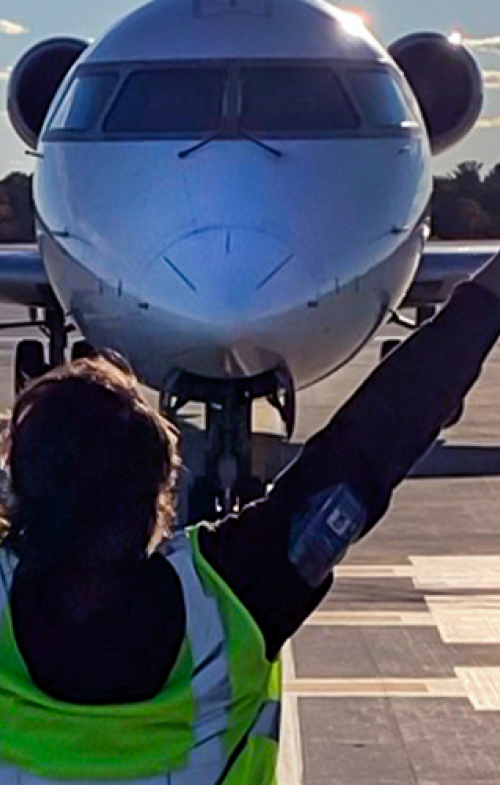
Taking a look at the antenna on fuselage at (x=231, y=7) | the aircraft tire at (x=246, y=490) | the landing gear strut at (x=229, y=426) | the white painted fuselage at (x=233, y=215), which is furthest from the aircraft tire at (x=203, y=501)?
the antenna on fuselage at (x=231, y=7)

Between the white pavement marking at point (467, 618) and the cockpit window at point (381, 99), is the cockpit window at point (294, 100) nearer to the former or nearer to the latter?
the cockpit window at point (381, 99)

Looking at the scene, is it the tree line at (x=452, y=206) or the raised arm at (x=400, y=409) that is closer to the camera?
the raised arm at (x=400, y=409)

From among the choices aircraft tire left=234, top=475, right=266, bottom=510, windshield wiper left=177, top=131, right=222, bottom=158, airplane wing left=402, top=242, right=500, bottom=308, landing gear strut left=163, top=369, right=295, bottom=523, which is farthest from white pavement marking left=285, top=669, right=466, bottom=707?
airplane wing left=402, top=242, right=500, bottom=308

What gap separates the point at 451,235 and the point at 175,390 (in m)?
37.4

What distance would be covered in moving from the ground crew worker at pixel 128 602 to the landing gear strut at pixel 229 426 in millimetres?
7080

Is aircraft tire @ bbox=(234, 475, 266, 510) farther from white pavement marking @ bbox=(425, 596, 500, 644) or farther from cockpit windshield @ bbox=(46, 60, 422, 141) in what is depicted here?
cockpit windshield @ bbox=(46, 60, 422, 141)

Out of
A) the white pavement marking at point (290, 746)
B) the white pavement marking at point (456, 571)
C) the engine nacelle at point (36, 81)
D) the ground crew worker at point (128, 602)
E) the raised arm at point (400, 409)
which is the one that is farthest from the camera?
the engine nacelle at point (36, 81)

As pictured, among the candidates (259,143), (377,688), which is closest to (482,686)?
(377,688)

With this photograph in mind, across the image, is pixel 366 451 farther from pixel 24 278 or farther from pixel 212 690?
pixel 24 278

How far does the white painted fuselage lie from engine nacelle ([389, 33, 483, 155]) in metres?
3.70

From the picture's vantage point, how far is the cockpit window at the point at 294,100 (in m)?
9.97

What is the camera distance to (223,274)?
27.3 ft

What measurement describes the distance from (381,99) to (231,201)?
213 cm

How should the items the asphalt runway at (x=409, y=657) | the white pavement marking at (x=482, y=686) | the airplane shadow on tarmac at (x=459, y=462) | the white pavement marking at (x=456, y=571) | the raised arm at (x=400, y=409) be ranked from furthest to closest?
the airplane shadow on tarmac at (x=459, y=462)
the white pavement marking at (x=456, y=571)
the white pavement marking at (x=482, y=686)
the asphalt runway at (x=409, y=657)
the raised arm at (x=400, y=409)
